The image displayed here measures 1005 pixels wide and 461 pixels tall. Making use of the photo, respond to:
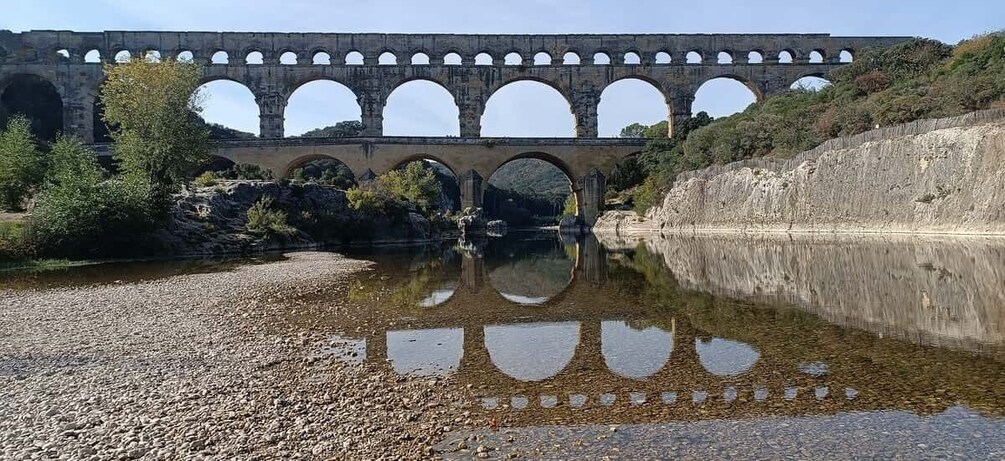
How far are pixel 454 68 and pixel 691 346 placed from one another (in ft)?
168

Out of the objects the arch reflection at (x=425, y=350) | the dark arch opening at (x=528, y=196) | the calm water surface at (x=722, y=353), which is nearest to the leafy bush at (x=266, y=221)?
the calm water surface at (x=722, y=353)

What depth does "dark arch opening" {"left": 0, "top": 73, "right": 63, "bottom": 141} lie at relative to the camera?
2231 inches

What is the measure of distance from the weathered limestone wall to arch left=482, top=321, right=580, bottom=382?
394 cm

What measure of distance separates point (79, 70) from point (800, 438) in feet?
207

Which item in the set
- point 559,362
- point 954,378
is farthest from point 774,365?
point 559,362

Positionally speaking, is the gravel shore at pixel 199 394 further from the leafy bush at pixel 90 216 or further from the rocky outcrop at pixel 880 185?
the rocky outcrop at pixel 880 185

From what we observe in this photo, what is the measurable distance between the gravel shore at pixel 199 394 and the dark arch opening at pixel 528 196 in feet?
205

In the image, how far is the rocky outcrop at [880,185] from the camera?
Answer: 25.8m

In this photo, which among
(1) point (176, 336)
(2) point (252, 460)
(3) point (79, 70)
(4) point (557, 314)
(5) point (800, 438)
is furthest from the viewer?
(3) point (79, 70)

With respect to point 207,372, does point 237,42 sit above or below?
above

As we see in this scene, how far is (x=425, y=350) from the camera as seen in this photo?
8656mm

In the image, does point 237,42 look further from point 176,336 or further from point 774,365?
point 774,365

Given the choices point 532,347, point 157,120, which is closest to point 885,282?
point 532,347

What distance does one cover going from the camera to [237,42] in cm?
5634
